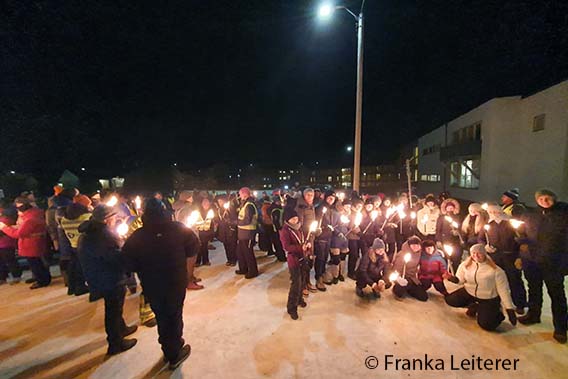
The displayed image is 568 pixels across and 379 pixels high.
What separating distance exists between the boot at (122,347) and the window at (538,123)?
61.6ft

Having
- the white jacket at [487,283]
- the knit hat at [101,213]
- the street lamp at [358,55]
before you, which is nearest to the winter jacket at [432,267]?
the white jacket at [487,283]

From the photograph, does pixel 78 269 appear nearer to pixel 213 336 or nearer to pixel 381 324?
pixel 213 336

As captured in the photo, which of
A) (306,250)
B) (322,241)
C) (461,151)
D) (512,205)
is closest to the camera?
(306,250)

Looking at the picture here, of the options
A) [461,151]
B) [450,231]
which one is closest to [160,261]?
[450,231]

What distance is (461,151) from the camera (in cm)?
1961

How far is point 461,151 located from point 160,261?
22741mm

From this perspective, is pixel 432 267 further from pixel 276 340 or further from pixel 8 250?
pixel 8 250

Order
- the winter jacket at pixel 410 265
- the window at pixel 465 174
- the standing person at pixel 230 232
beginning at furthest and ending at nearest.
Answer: the window at pixel 465 174, the standing person at pixel 230 232, the winter jacket at pixel 410 265

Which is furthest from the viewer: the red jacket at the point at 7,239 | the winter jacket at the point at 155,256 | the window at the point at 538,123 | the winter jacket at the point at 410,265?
the window at the point at 538,123

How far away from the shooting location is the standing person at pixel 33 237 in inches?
207

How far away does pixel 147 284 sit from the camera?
2965 millimetres

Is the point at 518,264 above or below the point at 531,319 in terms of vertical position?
above

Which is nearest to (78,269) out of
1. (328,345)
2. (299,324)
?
(299,324)

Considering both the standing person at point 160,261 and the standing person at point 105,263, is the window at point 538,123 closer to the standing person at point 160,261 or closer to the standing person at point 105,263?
the standing person at point 160,261
